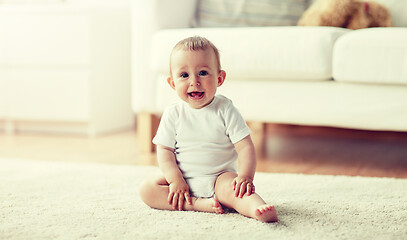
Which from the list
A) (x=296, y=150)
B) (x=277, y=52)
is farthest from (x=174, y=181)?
(x=296, y=150)

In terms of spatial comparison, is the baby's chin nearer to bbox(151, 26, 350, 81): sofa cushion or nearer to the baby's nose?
the baby's nose

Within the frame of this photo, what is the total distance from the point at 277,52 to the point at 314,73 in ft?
0.42

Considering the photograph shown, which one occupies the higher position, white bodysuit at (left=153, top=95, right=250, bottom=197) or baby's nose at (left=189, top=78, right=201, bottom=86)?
baby's nose at (left=189, top=78, right=201, bottom=86)

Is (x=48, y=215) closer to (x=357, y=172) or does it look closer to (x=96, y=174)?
(x=96, y=174)

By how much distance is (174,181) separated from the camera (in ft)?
3.43

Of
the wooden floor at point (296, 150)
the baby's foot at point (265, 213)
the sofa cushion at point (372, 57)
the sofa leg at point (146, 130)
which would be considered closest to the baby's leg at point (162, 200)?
the baby's foot at point (265, 213)

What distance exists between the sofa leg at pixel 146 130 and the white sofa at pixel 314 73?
0.63 feet

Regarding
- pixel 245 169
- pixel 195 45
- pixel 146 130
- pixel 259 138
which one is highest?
pixel 195 45

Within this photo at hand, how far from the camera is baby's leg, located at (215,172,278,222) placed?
3.04 feet

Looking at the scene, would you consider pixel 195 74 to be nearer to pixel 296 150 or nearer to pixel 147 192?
pixel 147 192

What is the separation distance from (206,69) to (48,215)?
0.42 metres

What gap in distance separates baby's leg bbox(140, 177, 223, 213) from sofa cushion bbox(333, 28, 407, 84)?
684 millimetres

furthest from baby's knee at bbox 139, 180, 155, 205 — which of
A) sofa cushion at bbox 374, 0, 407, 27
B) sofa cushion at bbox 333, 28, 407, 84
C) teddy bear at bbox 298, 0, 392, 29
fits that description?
sofa cushion at bbox 374, 0, 407, 27

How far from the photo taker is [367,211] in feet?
3.38
